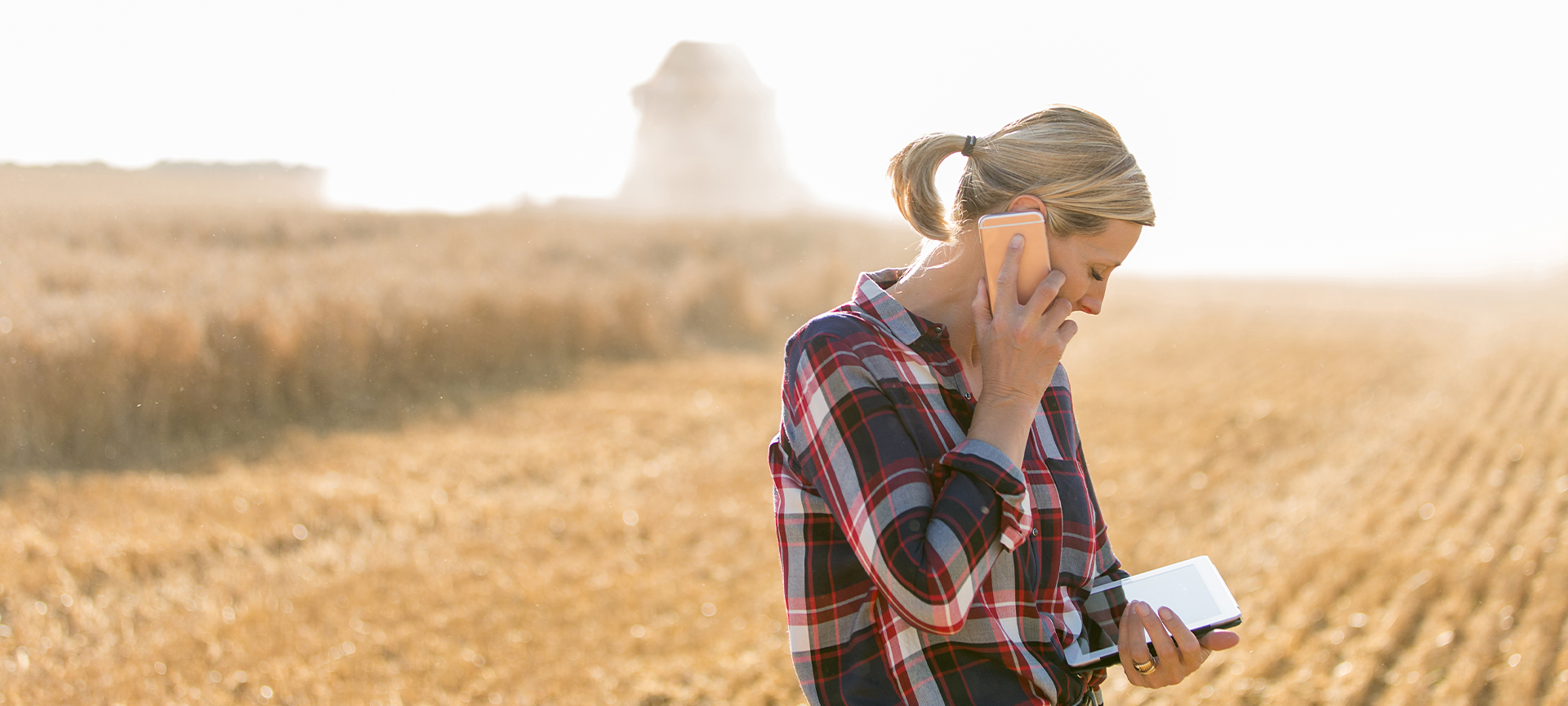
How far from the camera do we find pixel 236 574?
15.3 ft

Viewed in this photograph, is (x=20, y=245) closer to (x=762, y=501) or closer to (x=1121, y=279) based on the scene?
(x=762, y=501)

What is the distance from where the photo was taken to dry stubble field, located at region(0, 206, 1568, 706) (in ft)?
12.7

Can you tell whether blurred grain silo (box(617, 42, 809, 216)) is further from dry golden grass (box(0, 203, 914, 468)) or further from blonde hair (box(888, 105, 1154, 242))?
blonde hair (box(888, 105, 1154, 242))

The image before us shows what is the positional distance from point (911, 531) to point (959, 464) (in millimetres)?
119

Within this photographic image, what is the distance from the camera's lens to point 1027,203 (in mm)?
1354

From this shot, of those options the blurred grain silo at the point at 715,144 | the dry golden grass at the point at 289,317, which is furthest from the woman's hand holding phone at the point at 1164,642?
the blurred grain silo at the point at 715,144

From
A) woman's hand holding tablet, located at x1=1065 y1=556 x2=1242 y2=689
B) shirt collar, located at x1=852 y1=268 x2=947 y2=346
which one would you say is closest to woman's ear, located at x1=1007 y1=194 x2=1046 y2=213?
shirt collar, located at x1=852 y1=268 x2=947 y2=346

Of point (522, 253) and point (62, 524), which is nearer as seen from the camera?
point (62, 524)

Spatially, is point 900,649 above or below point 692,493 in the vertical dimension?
above

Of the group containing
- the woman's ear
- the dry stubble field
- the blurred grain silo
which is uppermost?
the blurred grain silo

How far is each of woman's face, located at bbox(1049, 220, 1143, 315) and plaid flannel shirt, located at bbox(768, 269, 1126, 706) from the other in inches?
8.6

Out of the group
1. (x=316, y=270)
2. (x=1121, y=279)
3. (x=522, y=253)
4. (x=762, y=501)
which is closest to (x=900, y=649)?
(x=762, y=501)

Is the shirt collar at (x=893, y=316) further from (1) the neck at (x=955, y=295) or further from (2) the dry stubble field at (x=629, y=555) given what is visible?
(2) the dry stubble field at (x=629, y=555)

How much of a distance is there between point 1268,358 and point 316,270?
13.3m
